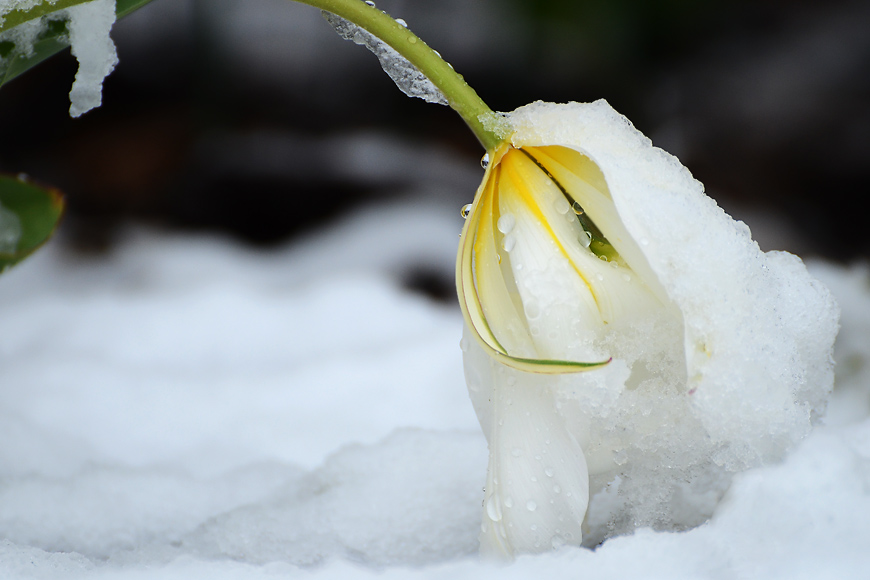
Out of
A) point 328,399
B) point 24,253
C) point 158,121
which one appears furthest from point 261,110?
point 24,253

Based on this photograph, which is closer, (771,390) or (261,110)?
→ (771,390)

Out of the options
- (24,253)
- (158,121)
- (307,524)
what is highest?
(158,121)

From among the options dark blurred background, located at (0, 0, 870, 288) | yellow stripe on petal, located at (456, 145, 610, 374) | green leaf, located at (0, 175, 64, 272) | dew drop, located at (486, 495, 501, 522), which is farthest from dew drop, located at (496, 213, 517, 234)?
dark blurred background, located at (0, 0, 870, 288)

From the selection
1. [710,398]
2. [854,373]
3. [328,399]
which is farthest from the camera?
[328,399]

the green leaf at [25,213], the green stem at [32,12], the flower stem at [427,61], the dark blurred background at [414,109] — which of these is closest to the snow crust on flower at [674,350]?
the flower stem at [427,61]

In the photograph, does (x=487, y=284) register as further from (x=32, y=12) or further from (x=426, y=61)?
(x=32, y=12)

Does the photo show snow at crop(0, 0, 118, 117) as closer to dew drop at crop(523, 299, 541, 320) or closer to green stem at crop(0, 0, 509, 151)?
green stem at crop(0, 0, 509, 151)

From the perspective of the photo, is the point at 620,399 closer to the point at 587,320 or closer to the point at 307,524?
the point at 587,320
